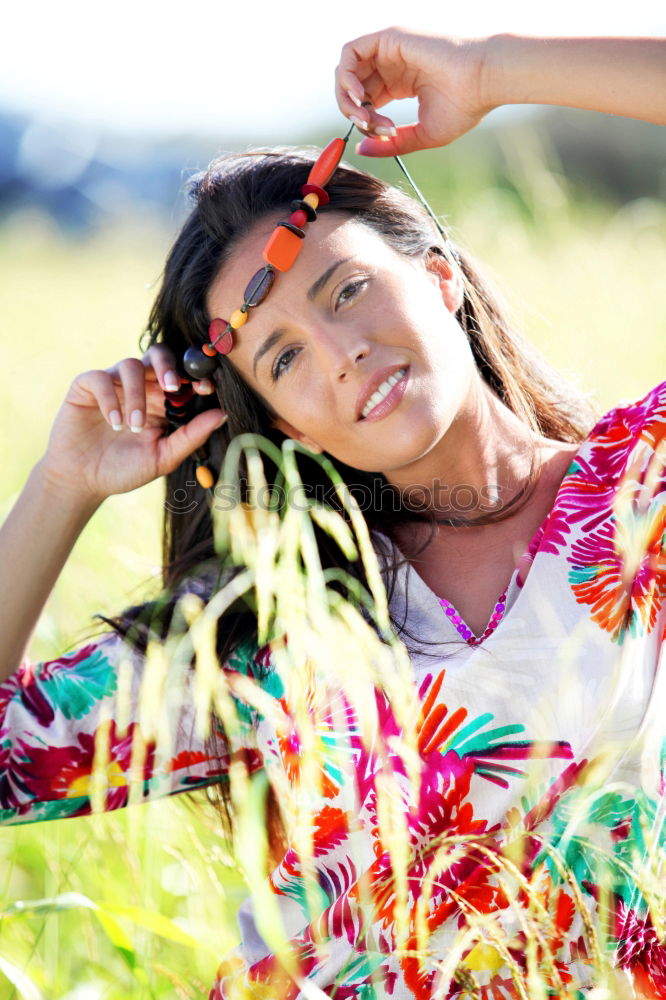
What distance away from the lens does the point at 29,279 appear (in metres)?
8.54

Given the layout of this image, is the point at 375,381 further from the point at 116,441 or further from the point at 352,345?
the point at 116,441

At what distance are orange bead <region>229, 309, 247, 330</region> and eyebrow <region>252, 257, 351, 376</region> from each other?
0.06 m

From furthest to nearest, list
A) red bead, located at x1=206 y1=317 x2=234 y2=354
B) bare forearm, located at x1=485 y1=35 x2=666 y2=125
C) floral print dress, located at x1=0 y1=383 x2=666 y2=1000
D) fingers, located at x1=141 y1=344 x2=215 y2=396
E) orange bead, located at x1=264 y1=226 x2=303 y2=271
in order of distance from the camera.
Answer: fingers, located at x1=141 y1=344 x2=215 y2=396 < red bead, located at x1=206 y1=317 x2=234 y2=354 < orange bead, located at x1=264 y1=226 x2=303 y2=271 < bare forearm, located at x1=485 y1=35 x2=666 y2=125 < floral print dress, located at x1=0 y1=383 x2=666 y2=1000

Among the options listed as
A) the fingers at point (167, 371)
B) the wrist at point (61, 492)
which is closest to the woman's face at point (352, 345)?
the fingers at point (167, 371)

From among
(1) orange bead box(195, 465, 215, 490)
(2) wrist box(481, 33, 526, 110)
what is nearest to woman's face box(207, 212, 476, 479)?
(1) orange bead box(195, 465, 215, 490)

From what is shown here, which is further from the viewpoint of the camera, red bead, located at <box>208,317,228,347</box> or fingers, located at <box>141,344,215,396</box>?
fingers, located at <box>141,344,215,396</box>

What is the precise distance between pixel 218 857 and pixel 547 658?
2.63 feet

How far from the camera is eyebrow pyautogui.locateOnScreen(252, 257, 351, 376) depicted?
6.27 ft

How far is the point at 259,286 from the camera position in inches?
75.7

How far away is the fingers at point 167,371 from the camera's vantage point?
2.14m

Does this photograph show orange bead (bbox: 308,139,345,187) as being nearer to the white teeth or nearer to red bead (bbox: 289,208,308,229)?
red bead (bbox: 289,208,308,229)

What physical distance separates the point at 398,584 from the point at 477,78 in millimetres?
967

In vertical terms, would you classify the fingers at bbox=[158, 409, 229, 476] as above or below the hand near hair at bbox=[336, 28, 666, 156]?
below

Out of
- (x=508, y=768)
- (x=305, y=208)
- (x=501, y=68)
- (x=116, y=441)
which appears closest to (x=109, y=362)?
(x=116, y=441)
